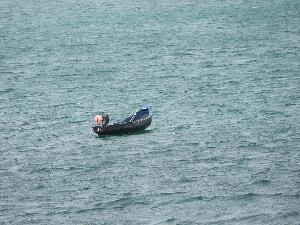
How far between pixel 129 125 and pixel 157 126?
375cm

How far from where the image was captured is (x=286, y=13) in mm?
140625

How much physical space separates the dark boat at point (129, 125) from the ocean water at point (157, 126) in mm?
776

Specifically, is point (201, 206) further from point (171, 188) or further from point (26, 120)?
point (26, 120)

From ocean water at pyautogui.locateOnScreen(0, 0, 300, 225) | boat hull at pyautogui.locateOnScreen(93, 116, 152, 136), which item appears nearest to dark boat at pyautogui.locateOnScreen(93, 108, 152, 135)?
boat hull at pyautogui.locateOnScreen(93, 116, 152, 136)

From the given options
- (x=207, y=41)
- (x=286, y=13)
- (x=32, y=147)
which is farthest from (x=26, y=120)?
(x=286, y=13)

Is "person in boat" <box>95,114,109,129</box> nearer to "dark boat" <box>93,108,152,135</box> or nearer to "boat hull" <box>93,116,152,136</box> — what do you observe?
"dark boat" <box>93,108,152,135</box>

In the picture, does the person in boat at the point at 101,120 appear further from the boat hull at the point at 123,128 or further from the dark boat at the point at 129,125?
the boat hull at the point at 123,128

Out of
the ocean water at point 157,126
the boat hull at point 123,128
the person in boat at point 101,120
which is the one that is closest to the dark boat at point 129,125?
the boat hull at point 123,128

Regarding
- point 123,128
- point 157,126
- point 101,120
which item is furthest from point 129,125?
point 157,126

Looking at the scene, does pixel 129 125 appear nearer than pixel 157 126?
Yes

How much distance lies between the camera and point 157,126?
211ft

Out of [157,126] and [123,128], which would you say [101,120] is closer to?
[123,128]

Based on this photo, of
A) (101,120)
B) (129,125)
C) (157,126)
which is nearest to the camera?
(129,125)

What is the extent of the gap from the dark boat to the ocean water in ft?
2.55
